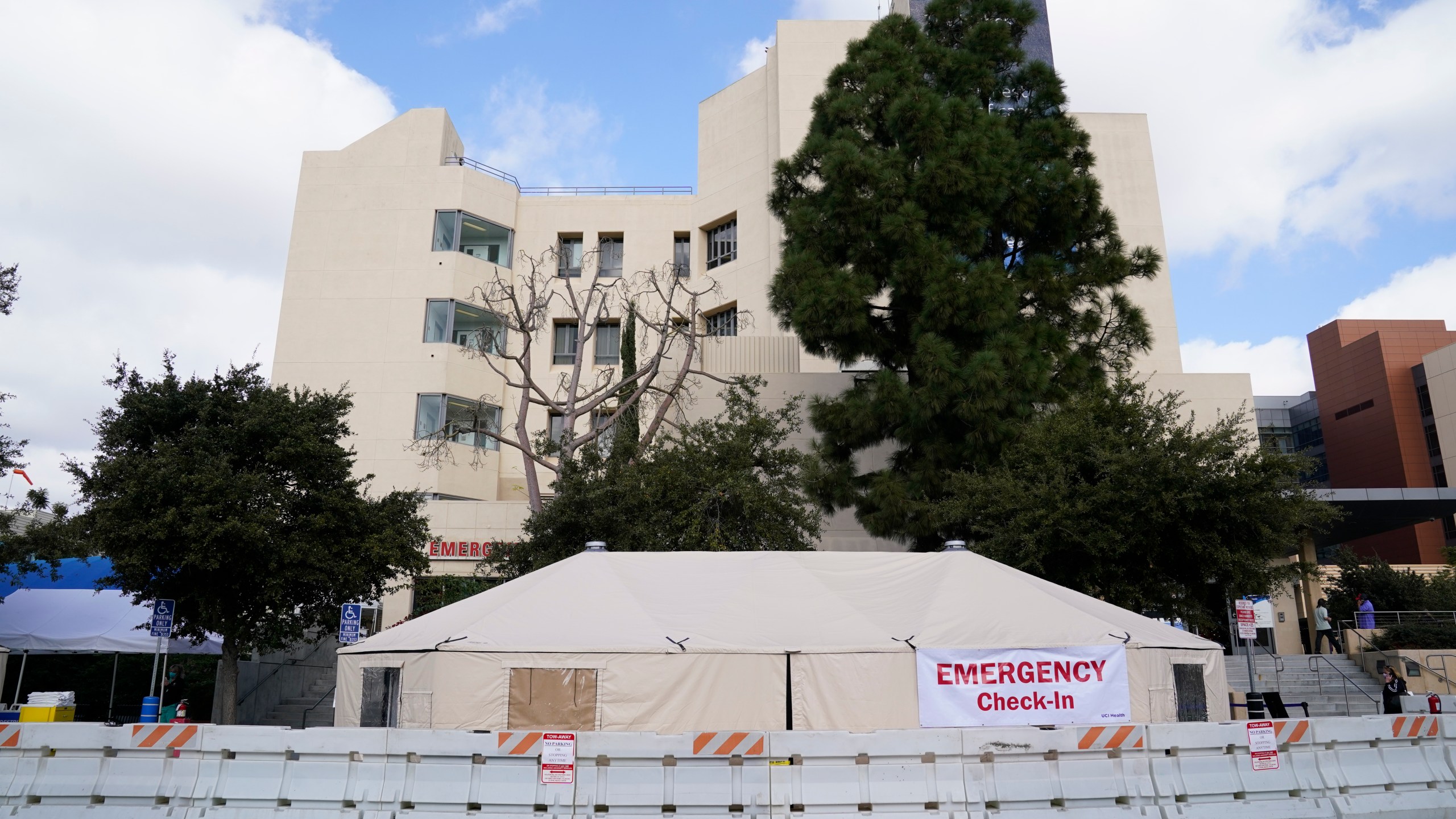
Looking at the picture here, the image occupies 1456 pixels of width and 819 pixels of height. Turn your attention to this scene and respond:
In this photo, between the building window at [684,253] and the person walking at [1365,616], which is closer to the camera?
the person walking at [1365,616]

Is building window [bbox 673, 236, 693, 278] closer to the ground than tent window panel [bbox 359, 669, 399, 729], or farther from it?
farther from it

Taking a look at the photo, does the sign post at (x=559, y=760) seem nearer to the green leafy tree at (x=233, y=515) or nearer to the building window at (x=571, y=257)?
the green leafy tree at (x=233, y=515)

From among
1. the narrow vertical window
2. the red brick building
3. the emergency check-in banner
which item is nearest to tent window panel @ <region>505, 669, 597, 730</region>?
the emergency check-in banner

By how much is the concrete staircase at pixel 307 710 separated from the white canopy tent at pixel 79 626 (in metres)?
2.67

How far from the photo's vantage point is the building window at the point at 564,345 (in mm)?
40219

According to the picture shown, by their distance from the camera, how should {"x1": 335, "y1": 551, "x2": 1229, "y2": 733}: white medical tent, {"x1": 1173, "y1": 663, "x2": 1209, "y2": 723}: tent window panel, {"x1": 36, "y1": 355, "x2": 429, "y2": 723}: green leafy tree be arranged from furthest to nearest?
{"x1": 36, "y1": 355, "x2": 429, "y2": 723}: green leafy tree
{"x1": 1173, "y1": 663, "x2": 1209, "y2": 723}: tent window panel
{"x1": 335, "y1": 551, "x2": 1229, "y2": 733}: white medical tent

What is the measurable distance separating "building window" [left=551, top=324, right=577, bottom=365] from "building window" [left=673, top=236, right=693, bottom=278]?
518 cm

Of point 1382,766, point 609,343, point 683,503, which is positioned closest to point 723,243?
point 609,343

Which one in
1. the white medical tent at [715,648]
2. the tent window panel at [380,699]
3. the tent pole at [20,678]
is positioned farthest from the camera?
the tent pole at [20,678]

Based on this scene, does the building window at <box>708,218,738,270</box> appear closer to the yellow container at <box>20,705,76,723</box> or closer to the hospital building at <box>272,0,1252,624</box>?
the hospital building at <box>272,0,1252,624</box>

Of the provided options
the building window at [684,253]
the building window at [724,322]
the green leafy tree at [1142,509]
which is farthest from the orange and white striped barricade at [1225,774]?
the building window at [684,253]

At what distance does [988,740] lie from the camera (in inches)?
393

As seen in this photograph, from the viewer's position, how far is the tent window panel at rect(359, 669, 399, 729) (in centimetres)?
1338

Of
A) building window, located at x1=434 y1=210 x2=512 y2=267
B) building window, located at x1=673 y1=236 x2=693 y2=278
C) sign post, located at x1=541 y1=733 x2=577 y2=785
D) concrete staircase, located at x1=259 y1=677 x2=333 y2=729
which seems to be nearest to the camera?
sign post, located at x1=541 y1=733 x2=577 y2=785
